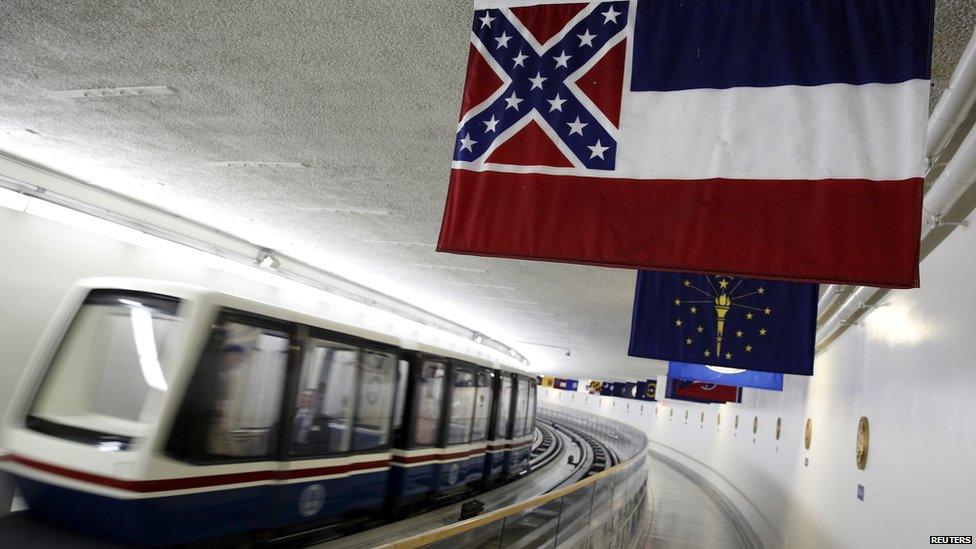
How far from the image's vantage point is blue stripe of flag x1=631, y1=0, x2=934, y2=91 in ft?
8.66

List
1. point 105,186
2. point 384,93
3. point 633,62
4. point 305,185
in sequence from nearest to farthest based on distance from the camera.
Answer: point 633,62 → point 384,93 → point 305,185 → point 105,186

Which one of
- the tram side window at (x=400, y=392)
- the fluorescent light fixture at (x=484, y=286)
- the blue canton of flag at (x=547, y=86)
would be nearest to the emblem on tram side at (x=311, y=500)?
the tram side window at (x=400, y=392)

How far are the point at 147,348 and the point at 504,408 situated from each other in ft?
28.0

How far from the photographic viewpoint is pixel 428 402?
9227mm

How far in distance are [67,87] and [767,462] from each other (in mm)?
13324

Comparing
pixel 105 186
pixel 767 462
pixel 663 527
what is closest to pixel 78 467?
pixel 105 186

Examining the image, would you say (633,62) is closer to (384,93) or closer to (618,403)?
(384,93)

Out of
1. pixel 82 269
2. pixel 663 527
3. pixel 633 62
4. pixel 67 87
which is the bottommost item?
pixel 663 527

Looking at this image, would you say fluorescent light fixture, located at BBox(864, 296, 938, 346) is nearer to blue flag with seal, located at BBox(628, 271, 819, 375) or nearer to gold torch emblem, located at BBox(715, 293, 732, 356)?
blue flag with seal, located at BBox(628, 271, 819, 375)

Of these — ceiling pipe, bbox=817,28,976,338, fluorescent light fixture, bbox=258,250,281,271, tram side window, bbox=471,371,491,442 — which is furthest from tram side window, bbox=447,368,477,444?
ceiling pipe, bbox=817,28,976,338

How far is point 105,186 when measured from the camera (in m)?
9.58

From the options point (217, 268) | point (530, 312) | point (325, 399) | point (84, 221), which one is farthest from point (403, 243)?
point (530, 312)

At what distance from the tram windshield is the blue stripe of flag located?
4309 mm

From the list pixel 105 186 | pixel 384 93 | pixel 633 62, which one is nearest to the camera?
pixel 633 62
